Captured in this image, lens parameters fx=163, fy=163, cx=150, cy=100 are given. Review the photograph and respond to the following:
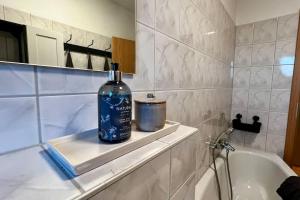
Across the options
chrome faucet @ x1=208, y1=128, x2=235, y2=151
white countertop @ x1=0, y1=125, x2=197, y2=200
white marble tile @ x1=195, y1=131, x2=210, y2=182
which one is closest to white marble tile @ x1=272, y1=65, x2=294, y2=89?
chrome faucet @ x1=208, y1=128, x2=235, y2=151

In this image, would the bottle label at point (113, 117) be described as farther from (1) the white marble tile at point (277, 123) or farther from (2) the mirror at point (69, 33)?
(1) the white marble tile at point (277, 123)

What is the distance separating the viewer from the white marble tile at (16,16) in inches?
13.5

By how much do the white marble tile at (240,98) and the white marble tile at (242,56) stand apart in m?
0.31

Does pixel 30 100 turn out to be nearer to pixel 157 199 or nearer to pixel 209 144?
pixel 157 199

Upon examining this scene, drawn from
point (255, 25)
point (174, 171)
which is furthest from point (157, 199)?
point (255, 25)

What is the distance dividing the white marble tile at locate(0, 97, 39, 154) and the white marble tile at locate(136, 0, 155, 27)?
47 cm

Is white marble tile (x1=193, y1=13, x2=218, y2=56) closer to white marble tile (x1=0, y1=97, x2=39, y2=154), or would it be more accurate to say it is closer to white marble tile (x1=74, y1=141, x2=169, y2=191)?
white marble tile (x1=74, y1=141, x2=169, y2=191)

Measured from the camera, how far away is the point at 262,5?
1.73m

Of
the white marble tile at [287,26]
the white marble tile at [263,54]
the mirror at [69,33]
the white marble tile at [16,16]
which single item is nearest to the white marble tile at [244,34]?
the white marble tile at [263,54]

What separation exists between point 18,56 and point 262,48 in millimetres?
2072

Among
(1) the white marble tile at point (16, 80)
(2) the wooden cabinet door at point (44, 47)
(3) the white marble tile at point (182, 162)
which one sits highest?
(2) the wooden cabinet door at point (44, 47)

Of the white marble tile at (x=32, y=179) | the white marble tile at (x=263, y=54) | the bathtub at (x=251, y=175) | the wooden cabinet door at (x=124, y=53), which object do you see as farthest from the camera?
the white marble tile at (x=263, y=54)

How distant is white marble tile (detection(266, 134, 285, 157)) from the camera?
1.70m

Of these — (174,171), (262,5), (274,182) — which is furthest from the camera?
(262,5)
